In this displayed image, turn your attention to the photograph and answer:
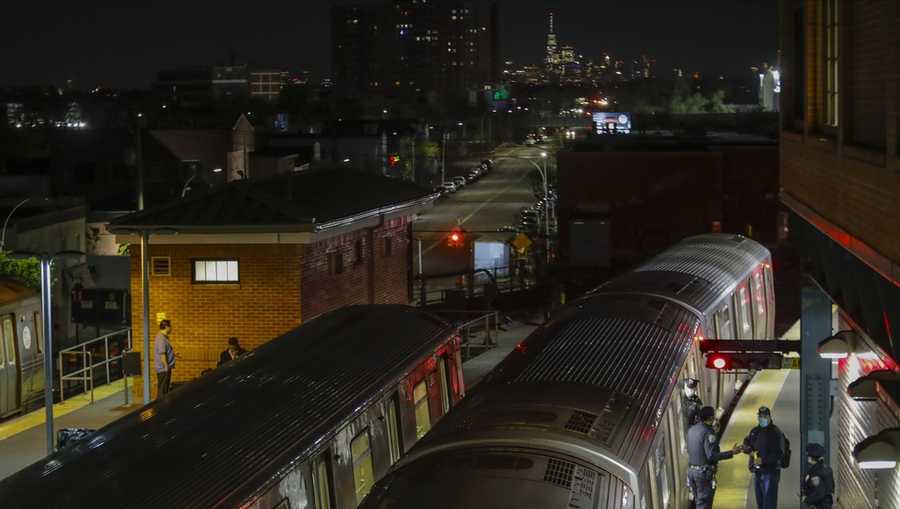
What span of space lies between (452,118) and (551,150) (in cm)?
4499

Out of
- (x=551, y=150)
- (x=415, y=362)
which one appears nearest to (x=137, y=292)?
(x=415, y=362)

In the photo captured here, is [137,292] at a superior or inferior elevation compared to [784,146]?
inferior

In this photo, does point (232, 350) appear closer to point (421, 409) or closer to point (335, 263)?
point (335, 263)

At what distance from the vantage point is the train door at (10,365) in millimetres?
19891

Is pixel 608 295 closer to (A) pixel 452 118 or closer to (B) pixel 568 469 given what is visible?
(B) pixel 568 469

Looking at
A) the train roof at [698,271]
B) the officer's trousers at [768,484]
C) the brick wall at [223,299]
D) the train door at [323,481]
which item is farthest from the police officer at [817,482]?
the brick wall at [223,299]

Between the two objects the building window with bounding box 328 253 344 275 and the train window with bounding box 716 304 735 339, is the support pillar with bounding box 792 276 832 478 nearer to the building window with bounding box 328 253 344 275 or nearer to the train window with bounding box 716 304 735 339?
Result: the train window with bounding box 716 304 735 339

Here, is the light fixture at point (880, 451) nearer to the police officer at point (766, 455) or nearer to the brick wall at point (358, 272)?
the police officer at point (766, 455)

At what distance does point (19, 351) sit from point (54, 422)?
2.27 m

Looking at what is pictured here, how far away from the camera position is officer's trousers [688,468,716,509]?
38.9 ft

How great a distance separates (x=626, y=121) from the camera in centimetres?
10750

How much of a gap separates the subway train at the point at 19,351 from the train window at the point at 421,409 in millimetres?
9003

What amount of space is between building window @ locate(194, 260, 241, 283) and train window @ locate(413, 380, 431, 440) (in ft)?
23.8

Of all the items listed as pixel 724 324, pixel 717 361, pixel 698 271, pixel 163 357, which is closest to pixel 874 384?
pixel 717 361
